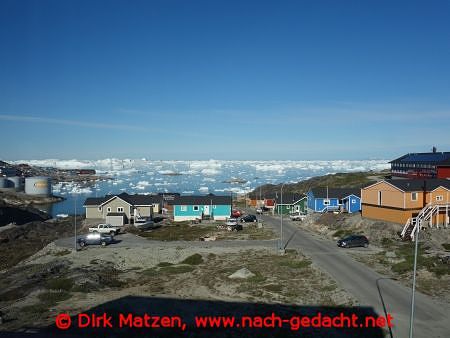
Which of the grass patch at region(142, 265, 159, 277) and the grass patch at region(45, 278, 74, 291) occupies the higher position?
the grass patch at region(45, 278, 74, 291)

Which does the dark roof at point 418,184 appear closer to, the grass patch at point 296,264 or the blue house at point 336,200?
the blue house at point 336,200

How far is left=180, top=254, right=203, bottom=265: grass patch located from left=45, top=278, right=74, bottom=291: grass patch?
10518 millimetres

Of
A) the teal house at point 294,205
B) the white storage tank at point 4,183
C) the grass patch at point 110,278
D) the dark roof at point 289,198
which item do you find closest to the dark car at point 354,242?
the grass patch at point 110,278

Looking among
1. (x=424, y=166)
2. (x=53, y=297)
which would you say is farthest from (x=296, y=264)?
(x=424, y=166)

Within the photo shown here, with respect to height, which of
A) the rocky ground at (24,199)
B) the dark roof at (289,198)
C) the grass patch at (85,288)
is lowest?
the rocky ground at (24,199)

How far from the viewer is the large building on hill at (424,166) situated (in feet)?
201

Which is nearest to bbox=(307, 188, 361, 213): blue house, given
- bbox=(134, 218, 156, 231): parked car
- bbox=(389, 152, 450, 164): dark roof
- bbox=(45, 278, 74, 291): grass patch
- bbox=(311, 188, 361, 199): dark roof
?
bbox=(311, 188, 361, 199): dark roof

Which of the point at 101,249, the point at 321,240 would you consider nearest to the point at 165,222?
the point at 101,249

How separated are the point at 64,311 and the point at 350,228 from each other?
116 feet

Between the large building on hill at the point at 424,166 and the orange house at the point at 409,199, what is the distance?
14.7 m

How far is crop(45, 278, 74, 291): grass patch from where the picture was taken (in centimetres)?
2755

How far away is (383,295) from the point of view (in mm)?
24688

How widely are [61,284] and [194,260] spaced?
38.9 ft

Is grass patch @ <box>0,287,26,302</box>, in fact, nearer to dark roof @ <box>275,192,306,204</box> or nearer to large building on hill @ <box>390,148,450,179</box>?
dark roof @ <box>275,192,306,204</box>
